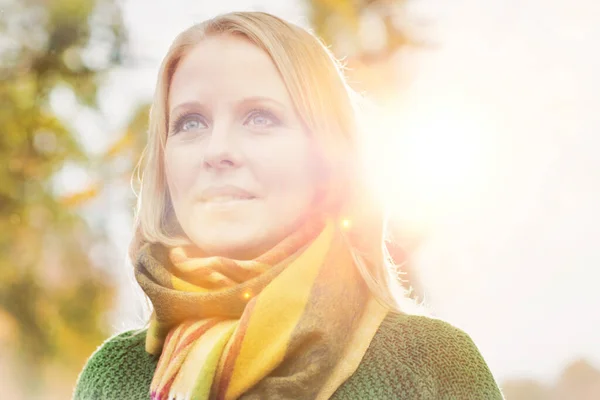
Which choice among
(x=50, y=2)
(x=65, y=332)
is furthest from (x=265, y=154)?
(x=50, y=2)

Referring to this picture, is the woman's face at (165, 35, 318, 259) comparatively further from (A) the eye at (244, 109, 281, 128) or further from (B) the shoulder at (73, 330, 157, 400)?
(B) the shoulder at (73, 330, 157, 400)

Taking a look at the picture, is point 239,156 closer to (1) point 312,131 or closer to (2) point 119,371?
(1) point 312,131

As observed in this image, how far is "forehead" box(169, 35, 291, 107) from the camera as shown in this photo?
847 millimetres

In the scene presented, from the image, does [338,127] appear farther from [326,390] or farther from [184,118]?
[326,390]

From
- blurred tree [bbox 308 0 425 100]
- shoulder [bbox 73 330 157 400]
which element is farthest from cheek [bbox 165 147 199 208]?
blurred tree [bbox 308 0 425 100]

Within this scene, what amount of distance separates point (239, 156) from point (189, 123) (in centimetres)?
10

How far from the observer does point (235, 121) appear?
33.2 inches

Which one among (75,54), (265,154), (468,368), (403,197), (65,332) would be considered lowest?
(65,332)

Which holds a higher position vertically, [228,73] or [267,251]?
[228,73]

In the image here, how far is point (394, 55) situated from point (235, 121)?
3.94 feet

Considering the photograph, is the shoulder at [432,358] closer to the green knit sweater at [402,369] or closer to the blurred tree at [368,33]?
the green knit sweater at [402,369]

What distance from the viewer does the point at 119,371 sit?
3.07 feet

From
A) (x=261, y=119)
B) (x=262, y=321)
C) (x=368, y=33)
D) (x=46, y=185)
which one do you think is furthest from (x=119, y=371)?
(x=46, y=185)

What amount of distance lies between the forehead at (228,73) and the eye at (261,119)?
0.02m
